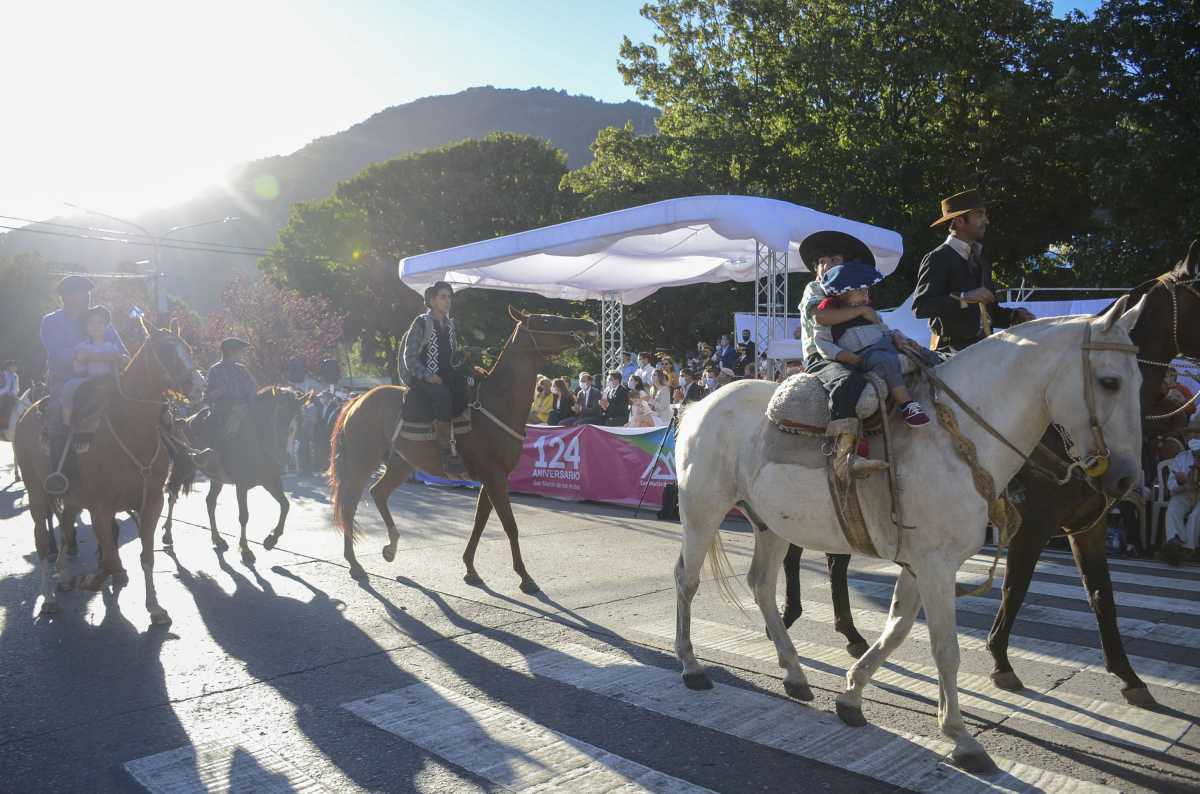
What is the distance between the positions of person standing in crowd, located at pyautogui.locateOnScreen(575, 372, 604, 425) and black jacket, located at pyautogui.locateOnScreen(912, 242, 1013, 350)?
1086 centimetres

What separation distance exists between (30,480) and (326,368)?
10.7 m

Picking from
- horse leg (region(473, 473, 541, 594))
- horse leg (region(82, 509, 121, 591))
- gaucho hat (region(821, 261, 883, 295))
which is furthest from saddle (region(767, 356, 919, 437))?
horse leg (region(82, 509, 121, 591))

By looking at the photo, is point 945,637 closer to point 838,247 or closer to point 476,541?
point 838,247

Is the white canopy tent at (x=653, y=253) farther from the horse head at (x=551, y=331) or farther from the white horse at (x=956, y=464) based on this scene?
the white horse at (x=956, y=464)

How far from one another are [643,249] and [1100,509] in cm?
1208

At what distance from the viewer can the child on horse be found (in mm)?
6938

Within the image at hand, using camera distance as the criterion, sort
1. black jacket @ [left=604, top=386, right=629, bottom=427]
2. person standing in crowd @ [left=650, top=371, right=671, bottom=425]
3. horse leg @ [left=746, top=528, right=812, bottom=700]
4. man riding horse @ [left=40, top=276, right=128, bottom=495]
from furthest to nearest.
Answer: black jacket @ [left=604, top=386, right=629, bottom=427], person standing in crowd @ [left=650, top=371, right=671, bottom=425], man riding horse @ [left=40, top=276, right=128, bottom=495], horse leg @ [left=746, top=528, right=812, bottom=700]

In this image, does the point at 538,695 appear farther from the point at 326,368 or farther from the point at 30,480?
the point at 326,368

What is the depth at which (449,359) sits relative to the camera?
28.0ft

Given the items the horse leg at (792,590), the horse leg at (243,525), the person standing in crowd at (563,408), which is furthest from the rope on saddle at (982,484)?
the person standing in crowd at (563,408)

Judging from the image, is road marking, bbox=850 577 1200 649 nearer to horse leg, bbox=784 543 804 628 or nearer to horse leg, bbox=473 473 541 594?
horse leg, bbox=784 543 804 628

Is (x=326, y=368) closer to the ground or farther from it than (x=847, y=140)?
closer to the ground

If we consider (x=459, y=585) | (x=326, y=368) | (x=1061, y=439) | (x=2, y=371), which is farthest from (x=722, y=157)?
(x=1061, y=439)

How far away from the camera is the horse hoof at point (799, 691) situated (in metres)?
4.86
